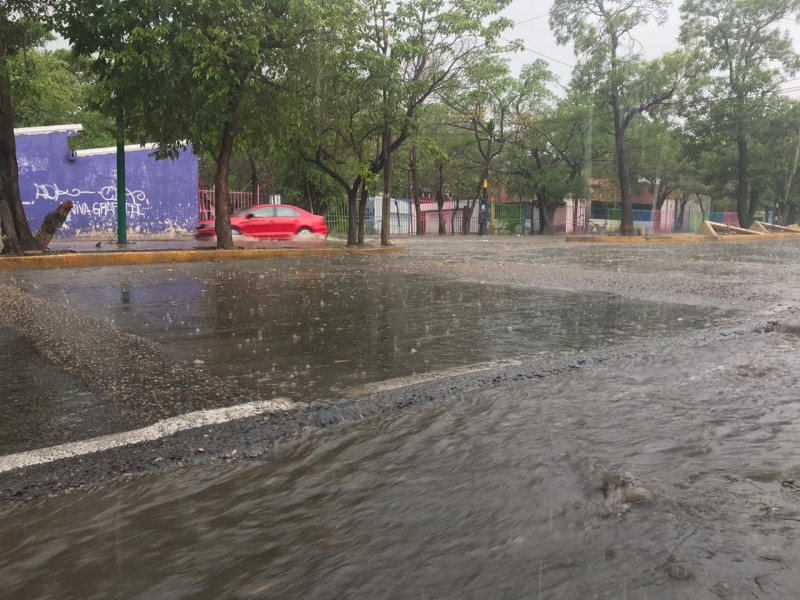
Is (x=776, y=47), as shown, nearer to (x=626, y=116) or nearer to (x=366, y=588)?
(x=626, y=116)

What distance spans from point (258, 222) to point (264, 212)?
1.32 feet

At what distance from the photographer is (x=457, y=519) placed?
2.09 meters

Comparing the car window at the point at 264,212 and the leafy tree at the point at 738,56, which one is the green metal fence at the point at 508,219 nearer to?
the leafy tree at the point at 738,56

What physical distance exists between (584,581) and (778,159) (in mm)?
41220

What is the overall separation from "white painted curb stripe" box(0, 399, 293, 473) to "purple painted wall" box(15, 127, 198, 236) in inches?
810

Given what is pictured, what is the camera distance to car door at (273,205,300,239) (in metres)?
20.1

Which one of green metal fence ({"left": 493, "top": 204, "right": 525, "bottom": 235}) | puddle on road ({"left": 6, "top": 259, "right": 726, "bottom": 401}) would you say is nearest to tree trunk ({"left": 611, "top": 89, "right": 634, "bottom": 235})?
green metal fence ({"left": 493, "top": 204, "right": 525, "bottom": 235})

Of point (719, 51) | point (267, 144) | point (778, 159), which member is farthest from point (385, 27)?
point (778, 159)

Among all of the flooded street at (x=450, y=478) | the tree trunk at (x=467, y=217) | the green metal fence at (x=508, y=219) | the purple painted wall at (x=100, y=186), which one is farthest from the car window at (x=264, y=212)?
the green metal fence at (x=508, y=219)

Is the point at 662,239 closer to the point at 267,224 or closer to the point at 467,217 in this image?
the point at 467,217

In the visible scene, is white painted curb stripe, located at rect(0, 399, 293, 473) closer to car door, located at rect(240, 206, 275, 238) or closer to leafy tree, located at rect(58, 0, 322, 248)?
leafy tree, located at rect(58, 0, 322, 248)

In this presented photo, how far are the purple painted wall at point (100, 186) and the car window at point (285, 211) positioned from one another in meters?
4.70

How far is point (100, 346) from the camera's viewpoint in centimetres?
445

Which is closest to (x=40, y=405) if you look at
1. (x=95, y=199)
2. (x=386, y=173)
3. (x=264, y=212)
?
(x=386, y=173)
